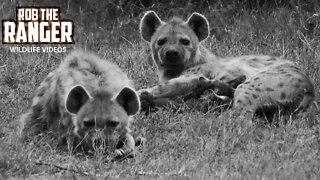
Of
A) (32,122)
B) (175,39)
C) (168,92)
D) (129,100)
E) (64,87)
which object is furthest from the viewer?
(175,39)

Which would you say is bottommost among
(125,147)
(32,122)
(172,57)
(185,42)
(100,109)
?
(125,147)

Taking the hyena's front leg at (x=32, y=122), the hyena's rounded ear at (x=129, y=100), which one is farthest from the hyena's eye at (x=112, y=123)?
the hyena's front leg at (x=32, y=122)

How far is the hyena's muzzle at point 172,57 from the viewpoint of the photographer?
785 cm

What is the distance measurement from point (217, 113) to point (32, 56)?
2.77 metres

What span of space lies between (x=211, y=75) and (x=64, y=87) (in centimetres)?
189

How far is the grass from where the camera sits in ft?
17.9

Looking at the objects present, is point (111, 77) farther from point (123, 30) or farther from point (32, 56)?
point (123, 30)

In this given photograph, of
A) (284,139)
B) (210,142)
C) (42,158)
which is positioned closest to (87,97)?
(42,158)

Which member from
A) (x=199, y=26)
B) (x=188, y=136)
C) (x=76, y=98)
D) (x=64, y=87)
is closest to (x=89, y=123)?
(x=76, y=98)

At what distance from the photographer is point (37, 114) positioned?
6637 mm

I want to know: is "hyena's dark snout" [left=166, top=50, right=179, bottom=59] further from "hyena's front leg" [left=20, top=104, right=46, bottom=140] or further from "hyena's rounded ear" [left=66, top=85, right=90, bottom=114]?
"hyena's rounded ear" [left=66, top=85, right=90, bottom=114]

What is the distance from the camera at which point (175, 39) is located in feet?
26.2

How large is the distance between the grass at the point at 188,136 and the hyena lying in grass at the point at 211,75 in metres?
0.20

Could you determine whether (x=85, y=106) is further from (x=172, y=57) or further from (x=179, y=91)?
(x=172, y=57)
